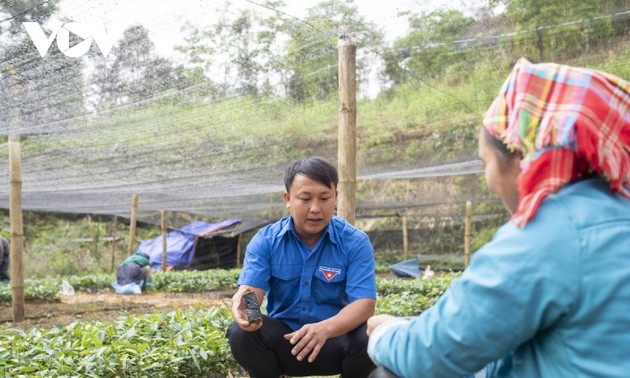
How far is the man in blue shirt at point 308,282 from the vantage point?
2859 mm

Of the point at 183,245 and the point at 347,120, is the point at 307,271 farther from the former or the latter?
the point at 183,245

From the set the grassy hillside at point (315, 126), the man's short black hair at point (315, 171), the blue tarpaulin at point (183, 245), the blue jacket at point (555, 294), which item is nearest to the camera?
the blue jacket at point (555, 294)

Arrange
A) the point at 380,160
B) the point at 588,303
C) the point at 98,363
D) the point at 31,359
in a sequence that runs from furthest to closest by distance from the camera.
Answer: the point at 380,160 < the point at 31,359 < the point at 98,363 < the point at 588,303

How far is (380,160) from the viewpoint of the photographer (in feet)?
34.9

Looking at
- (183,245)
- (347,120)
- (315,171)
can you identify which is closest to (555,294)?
(315,171)

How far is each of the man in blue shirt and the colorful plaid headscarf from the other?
1.54 meters

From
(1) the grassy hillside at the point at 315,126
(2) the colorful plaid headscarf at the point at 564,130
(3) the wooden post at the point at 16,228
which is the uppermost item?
(1) the grassy hillside at the point at 315,126

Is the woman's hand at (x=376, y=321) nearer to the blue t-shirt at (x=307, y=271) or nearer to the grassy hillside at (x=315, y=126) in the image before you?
the blue t-shirt at (x=307, y=271)

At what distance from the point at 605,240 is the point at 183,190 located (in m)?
12.8

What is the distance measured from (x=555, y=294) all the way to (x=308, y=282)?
1.84 metres

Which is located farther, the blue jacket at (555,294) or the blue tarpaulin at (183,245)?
the blue tarpaulin at (183,245)

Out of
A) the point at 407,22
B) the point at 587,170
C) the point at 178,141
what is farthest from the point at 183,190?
the point at 587,170


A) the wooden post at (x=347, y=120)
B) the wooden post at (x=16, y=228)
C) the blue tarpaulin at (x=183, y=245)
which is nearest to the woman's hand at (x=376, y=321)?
the wooden post at (x=347, y=120)

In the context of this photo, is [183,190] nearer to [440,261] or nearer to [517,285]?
[440,261]
